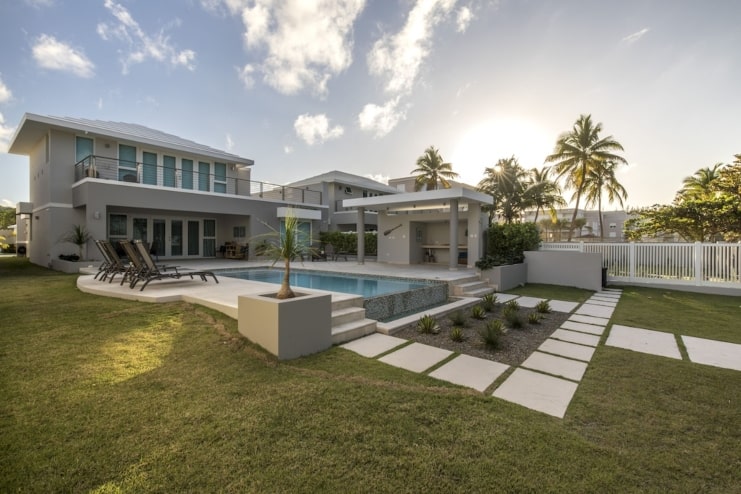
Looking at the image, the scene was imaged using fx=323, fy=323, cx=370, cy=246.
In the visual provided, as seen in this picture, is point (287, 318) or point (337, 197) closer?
point (287, 318)

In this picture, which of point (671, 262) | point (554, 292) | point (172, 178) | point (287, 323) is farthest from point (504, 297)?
point (172, 178)

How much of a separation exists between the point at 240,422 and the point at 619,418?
3.45 metres

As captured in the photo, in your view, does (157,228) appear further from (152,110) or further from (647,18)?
(647,18)

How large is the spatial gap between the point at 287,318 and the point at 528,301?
291 inches

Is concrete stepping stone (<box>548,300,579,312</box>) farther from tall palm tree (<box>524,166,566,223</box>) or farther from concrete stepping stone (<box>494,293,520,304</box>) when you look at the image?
tall palm tree (<box>524,166,566,223</box>)

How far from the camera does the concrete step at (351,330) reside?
509 centimetres

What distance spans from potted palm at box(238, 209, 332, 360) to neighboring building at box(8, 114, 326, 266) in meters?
6.28

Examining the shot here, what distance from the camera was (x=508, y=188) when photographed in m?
23.3

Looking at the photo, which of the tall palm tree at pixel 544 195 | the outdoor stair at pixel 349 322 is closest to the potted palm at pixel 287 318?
the outdoor stair at pixel 349 322

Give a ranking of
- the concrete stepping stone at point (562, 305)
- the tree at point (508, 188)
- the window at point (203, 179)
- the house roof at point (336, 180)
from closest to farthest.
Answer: the concrete stepping stone at point (562, 305) → the window at point (203, 179) → the tree at point (508, 188) → the house roof at point (336, 180)

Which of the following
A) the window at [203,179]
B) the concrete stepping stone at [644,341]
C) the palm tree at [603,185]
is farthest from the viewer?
the palm tree at [603,185]

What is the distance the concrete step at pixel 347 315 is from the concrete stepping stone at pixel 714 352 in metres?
5.01

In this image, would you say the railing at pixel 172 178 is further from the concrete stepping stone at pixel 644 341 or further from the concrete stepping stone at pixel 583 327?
the concrete stepping stone at pixel 644 341

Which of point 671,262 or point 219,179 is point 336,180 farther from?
point 671,262
